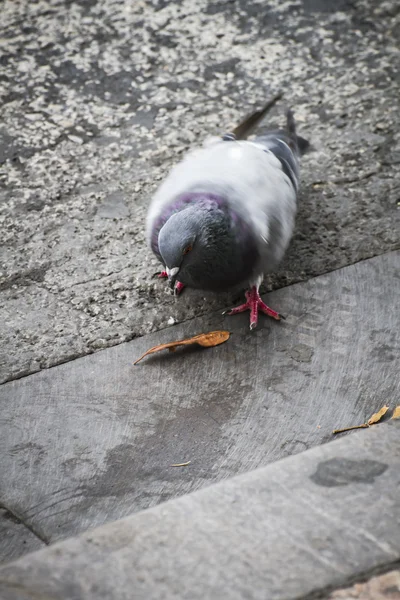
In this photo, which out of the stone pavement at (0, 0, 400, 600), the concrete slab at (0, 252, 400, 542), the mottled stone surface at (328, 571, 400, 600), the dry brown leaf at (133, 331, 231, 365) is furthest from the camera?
the dry brown leaf at (133, 331, 231, 365)

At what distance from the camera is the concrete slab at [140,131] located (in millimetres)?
3260

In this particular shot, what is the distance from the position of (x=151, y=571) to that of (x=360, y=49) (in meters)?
4.13

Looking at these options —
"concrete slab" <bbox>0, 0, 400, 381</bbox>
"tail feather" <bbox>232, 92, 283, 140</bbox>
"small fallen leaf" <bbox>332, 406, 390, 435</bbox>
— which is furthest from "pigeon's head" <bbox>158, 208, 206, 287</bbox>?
"tail feather" <bbox>232, 92, 283, 140</bbox>

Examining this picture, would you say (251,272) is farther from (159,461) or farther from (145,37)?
(145,37)

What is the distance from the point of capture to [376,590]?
153cm

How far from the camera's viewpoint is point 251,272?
2996 millimetres

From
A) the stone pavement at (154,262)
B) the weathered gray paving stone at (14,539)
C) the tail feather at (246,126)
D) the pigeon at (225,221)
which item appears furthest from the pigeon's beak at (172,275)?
the tail feather at (246,126)

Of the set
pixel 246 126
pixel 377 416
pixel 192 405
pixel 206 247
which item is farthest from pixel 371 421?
pixel 246 126

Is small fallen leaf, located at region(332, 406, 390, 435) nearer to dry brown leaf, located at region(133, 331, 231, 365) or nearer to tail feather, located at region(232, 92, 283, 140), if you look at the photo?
dry brown leaf, located at region(133, 331, 231, 365)

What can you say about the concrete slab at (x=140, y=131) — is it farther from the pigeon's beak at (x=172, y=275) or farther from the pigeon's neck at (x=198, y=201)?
the pigeon's neck at (x=198, y=201)

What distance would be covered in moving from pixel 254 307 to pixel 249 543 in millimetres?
1561

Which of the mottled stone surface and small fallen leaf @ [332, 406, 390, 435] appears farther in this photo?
small fallen leaf @ [332, 406, 390, 435]

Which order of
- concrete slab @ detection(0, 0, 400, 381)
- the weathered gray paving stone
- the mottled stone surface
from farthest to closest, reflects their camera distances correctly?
concrete slab @ detection(0, 0, 400, 381) < the weathered gray paving stone < the mottled stone surface

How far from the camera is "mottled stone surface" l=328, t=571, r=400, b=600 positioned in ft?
4.97
